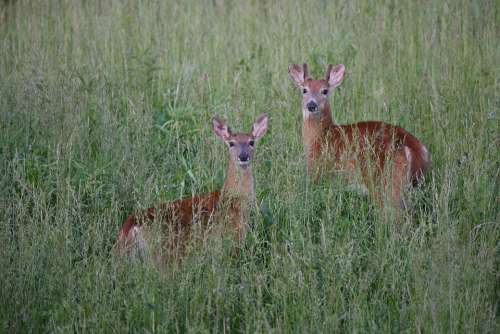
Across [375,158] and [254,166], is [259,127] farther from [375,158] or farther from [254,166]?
[375,158]

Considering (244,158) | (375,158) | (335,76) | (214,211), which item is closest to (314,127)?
(335,76)

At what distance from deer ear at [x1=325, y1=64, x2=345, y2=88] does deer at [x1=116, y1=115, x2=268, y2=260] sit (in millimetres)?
1061

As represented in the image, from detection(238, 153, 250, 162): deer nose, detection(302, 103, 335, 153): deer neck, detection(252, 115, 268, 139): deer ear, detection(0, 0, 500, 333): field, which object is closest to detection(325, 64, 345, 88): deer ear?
detection(302, 103, 335, 153): deer neck

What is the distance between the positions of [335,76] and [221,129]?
4.27ft

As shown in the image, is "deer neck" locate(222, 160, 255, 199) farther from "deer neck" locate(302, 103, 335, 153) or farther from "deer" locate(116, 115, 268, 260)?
"deer neck" locate(302, 103, 335, 153)

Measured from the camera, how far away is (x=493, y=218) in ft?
15.5

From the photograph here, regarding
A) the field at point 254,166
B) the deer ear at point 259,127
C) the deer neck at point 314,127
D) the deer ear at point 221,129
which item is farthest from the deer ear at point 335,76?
the deer ear at point 221,129

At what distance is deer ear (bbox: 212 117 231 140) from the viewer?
5.45m

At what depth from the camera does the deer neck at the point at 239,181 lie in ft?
17.0

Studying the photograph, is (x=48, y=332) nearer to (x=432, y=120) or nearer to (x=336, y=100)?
(x=432, y=120)

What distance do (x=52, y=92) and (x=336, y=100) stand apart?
224 cm

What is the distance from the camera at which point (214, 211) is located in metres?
4.77

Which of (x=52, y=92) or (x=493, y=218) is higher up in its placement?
(x=52, y=92)

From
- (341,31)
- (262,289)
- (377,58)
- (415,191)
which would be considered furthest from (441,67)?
(262,289)
